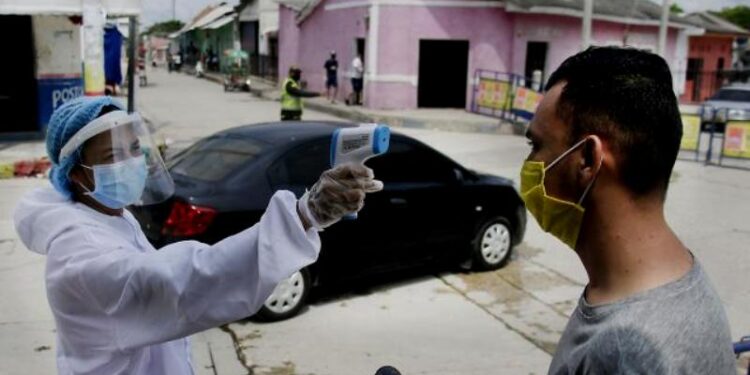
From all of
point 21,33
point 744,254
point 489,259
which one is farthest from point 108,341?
point 21,33

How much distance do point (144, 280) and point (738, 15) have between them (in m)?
88.5

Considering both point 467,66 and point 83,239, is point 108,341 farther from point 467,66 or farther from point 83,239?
point 467,66

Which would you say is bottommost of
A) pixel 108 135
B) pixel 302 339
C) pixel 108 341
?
pixel 302 339

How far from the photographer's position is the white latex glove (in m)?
1.77

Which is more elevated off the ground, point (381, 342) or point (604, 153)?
point (604, 153)

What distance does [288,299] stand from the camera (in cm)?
607

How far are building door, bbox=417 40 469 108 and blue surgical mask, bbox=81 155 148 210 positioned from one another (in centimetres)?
2252

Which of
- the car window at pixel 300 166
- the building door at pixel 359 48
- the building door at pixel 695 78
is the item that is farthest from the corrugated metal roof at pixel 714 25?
the car window at pixel 300 166

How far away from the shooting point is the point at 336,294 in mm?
6812

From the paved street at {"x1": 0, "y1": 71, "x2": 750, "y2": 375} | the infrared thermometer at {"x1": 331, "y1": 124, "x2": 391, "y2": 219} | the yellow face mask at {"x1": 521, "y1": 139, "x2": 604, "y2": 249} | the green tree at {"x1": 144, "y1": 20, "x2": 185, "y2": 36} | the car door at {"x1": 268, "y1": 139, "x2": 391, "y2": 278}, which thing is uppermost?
the green tree at {"x1": 144, "y1": 20, "x2": 185, "y2": 36}

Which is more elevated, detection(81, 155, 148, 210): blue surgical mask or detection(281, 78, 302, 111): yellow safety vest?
detection(81, 155, 148, 210): blue surgical mask

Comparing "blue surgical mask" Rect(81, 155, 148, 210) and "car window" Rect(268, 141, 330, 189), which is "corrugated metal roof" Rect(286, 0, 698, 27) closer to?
"car window" Rect(268, 141, 330, 189)

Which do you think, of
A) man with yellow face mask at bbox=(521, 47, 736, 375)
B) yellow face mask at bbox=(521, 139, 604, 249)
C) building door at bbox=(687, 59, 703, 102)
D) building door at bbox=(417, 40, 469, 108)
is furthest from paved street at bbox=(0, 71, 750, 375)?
building door at bbox=(687, 59, 703, 102)

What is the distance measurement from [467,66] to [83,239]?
877 inches
